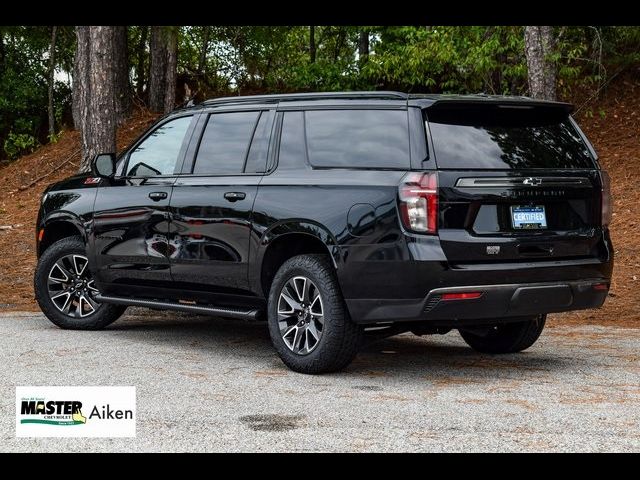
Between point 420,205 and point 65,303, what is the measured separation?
4386mm

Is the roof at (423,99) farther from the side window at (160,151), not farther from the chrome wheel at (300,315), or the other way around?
the chrome wheel at (300,315)

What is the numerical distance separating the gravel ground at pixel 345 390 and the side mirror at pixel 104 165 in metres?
1.47

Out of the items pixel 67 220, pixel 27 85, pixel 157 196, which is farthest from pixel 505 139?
pixel 27 85

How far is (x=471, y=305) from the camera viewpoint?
7273 millimetres

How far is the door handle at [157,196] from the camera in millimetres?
9064

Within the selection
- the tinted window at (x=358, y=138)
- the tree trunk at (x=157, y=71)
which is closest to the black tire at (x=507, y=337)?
the tinted window at (x=358, y=138)

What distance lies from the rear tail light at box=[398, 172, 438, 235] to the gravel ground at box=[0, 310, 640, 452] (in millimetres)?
1095

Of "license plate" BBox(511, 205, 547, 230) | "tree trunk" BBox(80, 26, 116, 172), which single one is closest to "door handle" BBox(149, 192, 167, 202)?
"license plate" BBox(511, 205, 547, 230)

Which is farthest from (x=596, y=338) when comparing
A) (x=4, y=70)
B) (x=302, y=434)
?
(x=4, y=70)

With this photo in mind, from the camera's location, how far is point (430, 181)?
7.27 metres

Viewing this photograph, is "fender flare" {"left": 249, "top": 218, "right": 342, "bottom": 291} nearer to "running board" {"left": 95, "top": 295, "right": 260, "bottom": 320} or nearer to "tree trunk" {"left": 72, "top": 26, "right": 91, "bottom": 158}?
"running board" {"left": 95, "top": 295, "right": 260, "bottom": 320}

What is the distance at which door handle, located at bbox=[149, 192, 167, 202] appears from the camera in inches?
357

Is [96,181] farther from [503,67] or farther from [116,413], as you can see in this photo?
[503,67]

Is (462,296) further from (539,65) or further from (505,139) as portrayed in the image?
(539,65)
